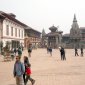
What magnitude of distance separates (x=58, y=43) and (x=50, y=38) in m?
3.71

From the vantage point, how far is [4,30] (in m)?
47.8

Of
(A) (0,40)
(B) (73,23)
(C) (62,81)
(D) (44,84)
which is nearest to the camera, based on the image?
(D) (44,84)

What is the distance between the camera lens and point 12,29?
5462 centimetres

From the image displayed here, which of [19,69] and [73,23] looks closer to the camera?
[19,69]

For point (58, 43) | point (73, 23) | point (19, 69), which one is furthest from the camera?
point (73, 23)

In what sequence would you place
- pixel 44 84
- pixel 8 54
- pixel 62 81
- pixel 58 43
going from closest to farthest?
pixel 44 84 < pixel 62 81 < pixel 8 54 < pixel 58 43

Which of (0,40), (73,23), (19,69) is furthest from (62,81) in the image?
(73,23)

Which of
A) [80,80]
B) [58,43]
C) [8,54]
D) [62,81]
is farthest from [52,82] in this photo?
[58,43]

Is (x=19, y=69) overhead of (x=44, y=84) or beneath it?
overhead

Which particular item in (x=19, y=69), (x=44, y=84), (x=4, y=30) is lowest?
(x=44, y=84)

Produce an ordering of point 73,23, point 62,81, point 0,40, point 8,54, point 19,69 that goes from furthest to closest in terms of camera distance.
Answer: point 73,23, point 0,40, point 8,54, point 62,81, point 19,69

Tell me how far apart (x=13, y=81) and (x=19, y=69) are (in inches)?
136

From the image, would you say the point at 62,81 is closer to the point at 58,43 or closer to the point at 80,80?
the point at 80,80

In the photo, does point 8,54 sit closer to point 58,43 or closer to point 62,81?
point 62,81
